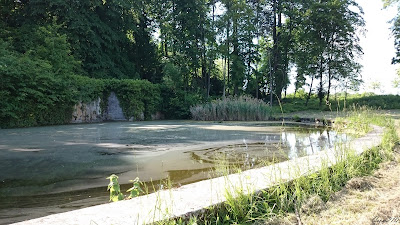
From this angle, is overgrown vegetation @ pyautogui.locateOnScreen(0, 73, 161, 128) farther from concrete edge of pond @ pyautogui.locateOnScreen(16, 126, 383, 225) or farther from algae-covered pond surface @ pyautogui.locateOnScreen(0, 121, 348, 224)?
concrete edge of pond @ pyautogui.locateOnScreen(16, 126, 383, 225)

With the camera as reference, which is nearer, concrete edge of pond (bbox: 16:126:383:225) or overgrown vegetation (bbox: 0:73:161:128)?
concrete edge of pond (bbox: 16:126:383:225)

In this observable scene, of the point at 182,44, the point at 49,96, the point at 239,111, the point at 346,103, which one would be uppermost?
the point at 182,44

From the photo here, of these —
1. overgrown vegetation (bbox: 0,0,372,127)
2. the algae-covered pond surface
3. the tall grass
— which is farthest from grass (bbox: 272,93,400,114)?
the algae-covered pond surface

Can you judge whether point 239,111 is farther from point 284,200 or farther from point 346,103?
point 284,200

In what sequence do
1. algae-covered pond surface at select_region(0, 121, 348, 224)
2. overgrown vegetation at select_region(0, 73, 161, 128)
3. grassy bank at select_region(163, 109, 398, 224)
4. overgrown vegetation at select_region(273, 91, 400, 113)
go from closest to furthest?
grassy bank at select_region(163, 109, 398, 224) → algae-covered pond surface at select_region(0, 121, 348, 224) → overgrown vegetation at select_region(0, 73, 161, 128) → overgrown vegetation at select_region(273, 91, 400, 113)

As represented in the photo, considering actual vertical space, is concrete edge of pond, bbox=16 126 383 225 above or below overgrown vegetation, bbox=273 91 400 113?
below

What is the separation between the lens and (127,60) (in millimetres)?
21234

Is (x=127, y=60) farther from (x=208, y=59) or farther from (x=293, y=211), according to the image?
(x=293, y=211)

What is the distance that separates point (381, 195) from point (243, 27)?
66.3 feet

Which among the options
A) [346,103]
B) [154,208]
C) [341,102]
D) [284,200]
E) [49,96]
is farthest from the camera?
[341,102]

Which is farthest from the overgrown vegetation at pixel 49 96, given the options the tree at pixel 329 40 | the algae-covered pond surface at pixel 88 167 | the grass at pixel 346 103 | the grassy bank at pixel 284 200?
the tree at pixel 329 40

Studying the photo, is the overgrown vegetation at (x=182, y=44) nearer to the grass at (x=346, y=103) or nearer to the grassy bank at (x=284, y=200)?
the grass at (x=346, y=103)

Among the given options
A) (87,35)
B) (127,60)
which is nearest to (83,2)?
(87,35)

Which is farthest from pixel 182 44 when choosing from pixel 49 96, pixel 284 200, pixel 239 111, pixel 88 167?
pixel 284 200
